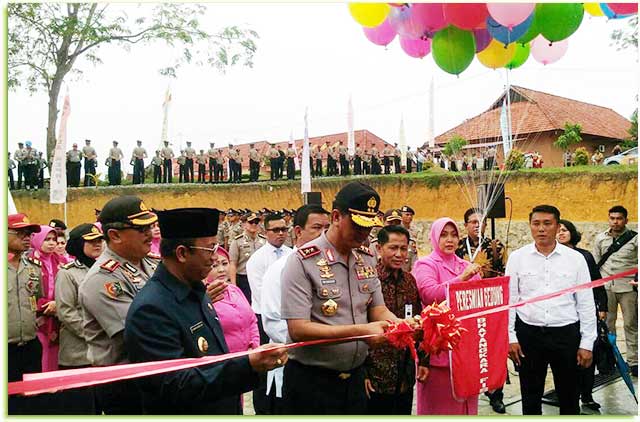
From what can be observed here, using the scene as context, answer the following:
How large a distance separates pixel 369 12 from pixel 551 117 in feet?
69.3

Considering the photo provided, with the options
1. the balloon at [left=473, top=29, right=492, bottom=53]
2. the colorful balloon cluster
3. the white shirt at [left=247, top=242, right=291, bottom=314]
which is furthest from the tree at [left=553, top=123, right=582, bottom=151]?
the white shirt at [left=247, top=242, right=291, bottom=314]

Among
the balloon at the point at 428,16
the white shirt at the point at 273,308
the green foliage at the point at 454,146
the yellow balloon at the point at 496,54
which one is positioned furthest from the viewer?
the green foliage at the point at 454,146

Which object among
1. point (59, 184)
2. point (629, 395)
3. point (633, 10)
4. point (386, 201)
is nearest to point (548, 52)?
point (633, 10)

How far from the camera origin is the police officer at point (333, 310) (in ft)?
9.23

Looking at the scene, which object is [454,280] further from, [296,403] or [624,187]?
[624,187]

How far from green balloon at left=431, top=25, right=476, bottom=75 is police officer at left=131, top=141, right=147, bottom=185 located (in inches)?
669

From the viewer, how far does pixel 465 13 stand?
567 centimetres

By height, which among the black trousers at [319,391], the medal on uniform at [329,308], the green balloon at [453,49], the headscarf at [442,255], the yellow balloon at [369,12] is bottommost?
the black trousers at [319,391]

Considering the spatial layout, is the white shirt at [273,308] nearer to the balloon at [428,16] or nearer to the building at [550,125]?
the balloon at [428,16]

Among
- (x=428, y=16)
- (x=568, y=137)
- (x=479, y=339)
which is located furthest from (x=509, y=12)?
(x=568, y=137)

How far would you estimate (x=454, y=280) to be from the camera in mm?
4098

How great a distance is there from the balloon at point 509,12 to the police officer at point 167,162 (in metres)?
18.0

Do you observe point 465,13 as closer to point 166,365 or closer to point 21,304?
point 21,304

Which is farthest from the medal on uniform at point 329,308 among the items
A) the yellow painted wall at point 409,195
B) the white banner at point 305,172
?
the yellow painted wall at point 409,195
